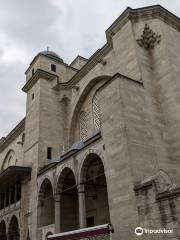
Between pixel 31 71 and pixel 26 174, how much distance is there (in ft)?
27.5

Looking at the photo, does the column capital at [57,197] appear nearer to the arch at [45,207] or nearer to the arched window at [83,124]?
the arch at [45,207]

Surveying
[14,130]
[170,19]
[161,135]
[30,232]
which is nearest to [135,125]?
[161,135]

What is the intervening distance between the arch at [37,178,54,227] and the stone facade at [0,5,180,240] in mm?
54

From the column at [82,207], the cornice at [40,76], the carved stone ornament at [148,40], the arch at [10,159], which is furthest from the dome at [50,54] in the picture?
the column at [82,207]

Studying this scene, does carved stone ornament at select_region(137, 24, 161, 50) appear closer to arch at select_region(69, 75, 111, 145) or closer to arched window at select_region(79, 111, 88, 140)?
arch at select_region(69, 75, 111, 145)

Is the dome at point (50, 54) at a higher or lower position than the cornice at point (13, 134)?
higher

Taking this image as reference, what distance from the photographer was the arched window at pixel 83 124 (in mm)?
18094

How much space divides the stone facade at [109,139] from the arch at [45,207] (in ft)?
0.18

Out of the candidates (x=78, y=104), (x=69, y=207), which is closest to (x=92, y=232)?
(x=69, y=207)

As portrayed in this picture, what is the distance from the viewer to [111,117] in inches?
438

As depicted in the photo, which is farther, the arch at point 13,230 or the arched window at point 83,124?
the arch at point 13,230

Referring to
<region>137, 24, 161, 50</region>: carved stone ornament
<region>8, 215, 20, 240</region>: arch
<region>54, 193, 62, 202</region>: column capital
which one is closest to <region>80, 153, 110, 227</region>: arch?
<region>54, 193, 62, 202</region>: column capital

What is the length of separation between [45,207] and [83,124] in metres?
5.43

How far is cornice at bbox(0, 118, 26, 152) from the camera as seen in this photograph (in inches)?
930
